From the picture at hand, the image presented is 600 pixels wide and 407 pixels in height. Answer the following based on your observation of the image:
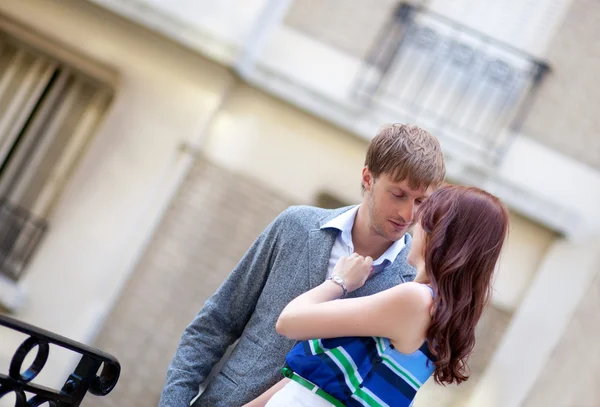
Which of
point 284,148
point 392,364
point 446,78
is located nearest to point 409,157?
point 392,364

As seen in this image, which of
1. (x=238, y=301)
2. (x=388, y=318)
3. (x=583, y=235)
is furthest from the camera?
(x=583, y=235)

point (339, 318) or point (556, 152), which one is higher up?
point (556, 152)

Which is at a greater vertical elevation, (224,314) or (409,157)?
(409,157)

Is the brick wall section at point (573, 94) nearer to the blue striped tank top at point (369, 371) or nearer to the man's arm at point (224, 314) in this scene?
the man's arm at point (224, 314)

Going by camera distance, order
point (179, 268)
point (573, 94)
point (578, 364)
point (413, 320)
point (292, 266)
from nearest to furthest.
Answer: point (413, 320) < point (292, 266) < point (578, 364) < point (179, 268) < point (573, 94)

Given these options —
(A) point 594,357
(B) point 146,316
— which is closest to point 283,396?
(B) point 146,316

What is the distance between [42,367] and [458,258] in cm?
128

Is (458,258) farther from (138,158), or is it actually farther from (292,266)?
(138,158)

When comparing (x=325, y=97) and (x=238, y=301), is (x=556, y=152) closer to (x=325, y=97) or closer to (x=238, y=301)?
(x=325, y=97)

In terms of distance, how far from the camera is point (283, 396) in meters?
2.17

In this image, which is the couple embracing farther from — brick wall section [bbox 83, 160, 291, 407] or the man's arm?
brick wall section [bbox 83, 160, 291, 407]

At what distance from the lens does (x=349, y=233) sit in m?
2.51

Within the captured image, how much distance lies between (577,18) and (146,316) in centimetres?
468

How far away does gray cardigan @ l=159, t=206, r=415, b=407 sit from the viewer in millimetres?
2430
